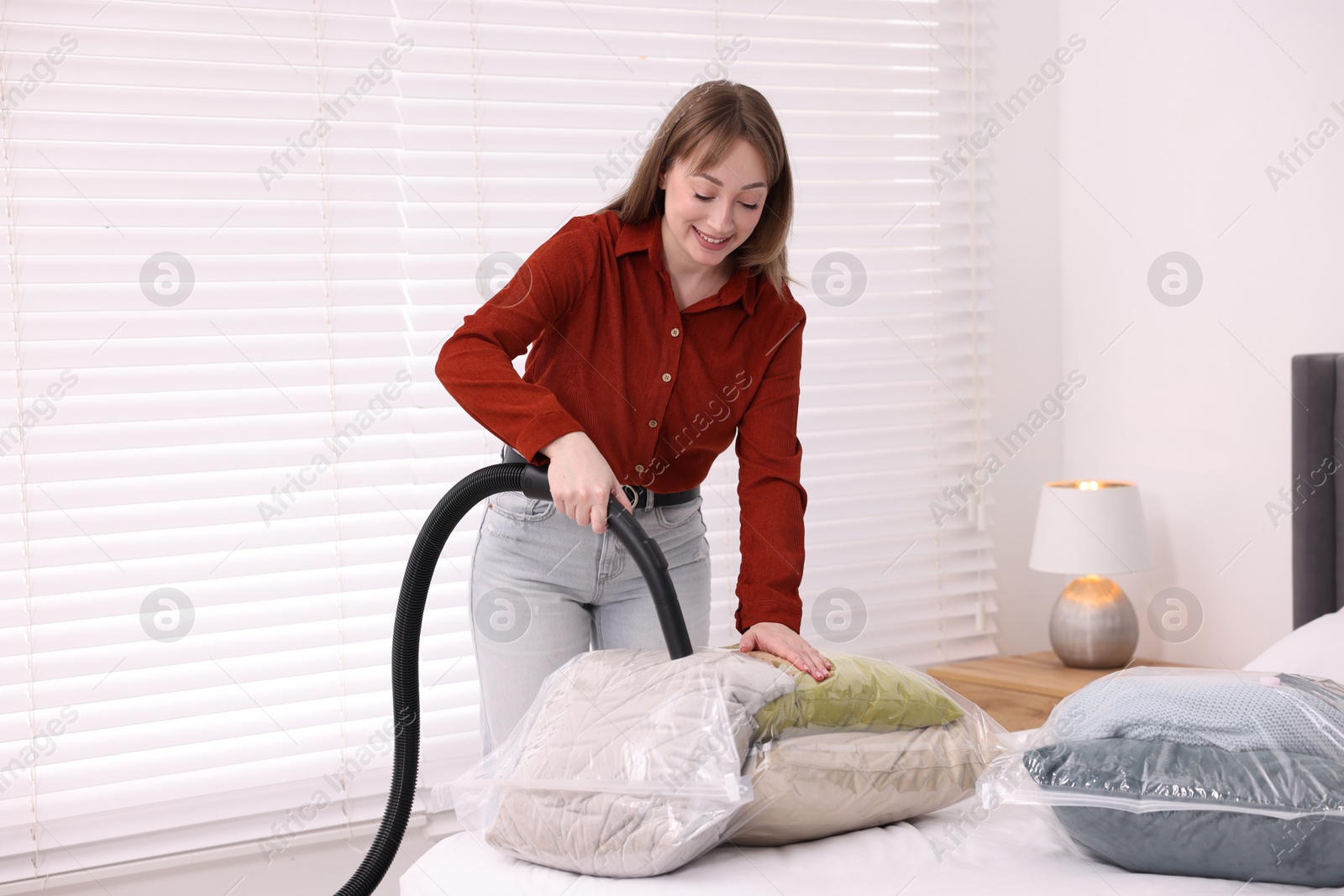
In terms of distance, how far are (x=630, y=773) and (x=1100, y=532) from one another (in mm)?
1898

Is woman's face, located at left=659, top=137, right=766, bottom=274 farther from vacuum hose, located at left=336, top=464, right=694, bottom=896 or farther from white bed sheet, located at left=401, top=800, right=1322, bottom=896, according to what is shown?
white bed sheet, located at left=401, top=800, right=1322, bottom=896

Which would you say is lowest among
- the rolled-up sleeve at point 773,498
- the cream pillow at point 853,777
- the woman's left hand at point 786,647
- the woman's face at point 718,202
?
the cream pillow at point 853,777

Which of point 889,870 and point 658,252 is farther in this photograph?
point 658,252

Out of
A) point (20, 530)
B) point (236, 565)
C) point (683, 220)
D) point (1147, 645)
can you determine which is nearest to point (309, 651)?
point (236, 565)

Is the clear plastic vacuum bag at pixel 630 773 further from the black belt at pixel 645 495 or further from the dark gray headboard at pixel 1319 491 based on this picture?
the dark gray headboard at pixel 1319 491

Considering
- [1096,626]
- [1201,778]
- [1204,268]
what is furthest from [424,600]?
[1204,268]

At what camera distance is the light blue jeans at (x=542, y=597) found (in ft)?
5.17

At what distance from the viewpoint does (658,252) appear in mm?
1624

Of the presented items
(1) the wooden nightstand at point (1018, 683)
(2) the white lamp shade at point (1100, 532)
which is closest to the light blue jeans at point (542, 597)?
(1) the wooden nightstand at point (1018, 683)

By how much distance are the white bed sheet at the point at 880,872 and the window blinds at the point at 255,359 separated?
1255mm

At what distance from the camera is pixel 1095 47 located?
9.74 feet

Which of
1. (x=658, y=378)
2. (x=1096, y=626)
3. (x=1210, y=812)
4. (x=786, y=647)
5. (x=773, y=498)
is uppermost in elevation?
(x=658, y=378)

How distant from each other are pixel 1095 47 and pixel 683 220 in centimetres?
201

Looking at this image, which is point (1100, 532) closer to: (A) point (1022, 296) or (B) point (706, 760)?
(A) point (1022, 296)
